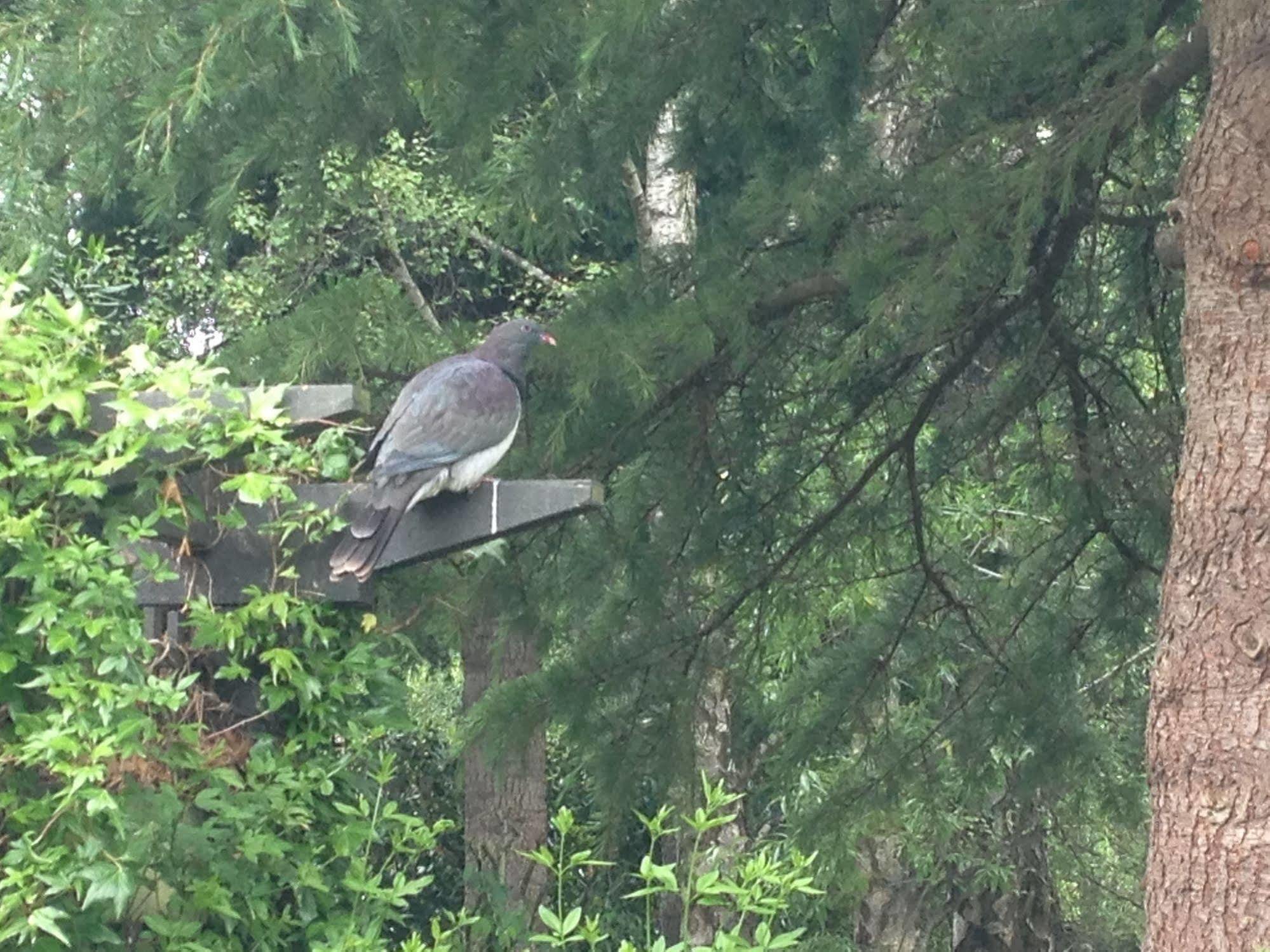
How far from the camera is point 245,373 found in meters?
4.77

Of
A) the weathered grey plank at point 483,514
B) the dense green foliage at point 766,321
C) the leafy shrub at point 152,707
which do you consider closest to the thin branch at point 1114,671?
the dense green foliage at point 766,321

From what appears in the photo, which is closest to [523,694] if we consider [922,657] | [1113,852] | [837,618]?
[922,657]

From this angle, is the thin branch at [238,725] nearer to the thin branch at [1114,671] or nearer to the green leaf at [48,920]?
the green leaf at [48,920]

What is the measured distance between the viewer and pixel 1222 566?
13.5ft

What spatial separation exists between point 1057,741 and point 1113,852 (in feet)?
18.2

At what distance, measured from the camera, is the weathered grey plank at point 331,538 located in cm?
339

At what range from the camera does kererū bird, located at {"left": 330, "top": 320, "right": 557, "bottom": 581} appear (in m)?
3.42

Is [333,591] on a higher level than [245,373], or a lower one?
lower

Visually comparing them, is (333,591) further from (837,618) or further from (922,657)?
(837,618)

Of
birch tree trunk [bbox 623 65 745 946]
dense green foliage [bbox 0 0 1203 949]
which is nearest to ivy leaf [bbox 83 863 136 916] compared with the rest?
dense green foliage [bbox 0 0 1203 949]

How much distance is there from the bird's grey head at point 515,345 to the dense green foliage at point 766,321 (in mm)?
124

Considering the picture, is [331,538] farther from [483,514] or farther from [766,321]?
[766,321]

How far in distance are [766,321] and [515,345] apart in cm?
94

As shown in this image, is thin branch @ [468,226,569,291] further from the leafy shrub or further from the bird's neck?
the leafy shrub
